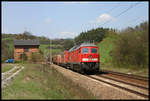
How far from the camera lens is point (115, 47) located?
30.3 meters

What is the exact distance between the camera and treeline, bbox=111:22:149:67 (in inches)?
924

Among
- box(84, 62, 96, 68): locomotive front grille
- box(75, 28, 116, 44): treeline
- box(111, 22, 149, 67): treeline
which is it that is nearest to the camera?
box(84, 62, 96, 68): locomotive front grille

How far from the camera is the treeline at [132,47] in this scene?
23.5 metres

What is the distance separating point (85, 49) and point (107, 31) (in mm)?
6512

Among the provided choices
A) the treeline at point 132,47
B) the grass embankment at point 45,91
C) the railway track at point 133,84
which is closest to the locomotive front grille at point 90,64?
the railway track at point 133,84

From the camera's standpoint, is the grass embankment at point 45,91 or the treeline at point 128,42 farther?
the treeline at point 128,42

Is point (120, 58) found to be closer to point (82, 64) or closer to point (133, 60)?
point (133, 60)

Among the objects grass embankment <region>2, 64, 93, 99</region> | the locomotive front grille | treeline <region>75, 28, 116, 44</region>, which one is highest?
treeline <region>75, 28, 116, 44</region>

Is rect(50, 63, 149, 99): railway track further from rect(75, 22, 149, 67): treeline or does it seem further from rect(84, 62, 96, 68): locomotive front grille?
rect(75, 22, 149, 67): treeline

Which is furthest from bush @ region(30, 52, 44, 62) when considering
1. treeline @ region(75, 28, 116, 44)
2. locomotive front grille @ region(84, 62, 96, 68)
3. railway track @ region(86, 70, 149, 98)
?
railway track @ region(86, 70, 149, 98)

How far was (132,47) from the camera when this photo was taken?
26297 millimetres

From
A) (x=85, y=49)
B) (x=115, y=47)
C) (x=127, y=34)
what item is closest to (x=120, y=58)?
(x=115, y=47)

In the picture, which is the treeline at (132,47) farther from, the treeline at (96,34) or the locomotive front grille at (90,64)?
the locomotive front grille at (90,64)

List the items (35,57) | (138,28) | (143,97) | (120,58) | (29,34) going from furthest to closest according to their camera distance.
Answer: (29,34) → (35,57) → (120,58) → (138,28) → (143,97)
